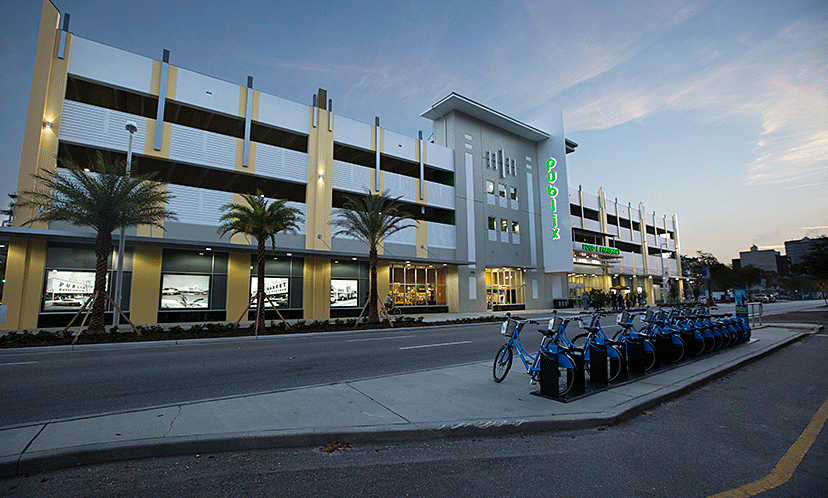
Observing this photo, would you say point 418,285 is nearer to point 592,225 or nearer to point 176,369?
point 176,369

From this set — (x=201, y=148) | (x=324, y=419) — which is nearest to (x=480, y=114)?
(x=201, y=148)

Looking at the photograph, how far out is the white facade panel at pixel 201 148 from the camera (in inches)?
875

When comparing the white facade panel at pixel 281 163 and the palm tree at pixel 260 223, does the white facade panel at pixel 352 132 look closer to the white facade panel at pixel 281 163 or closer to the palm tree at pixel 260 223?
the white facade panel at pixel 281 163

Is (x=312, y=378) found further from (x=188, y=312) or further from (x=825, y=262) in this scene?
(x=825, y=262)

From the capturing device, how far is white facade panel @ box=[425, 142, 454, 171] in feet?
→ 109

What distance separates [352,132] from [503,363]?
24875 mm

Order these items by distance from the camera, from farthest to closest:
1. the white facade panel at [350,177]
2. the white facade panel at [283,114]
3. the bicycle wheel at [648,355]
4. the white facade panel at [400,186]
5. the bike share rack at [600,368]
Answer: the white facade panel at [400,186]
the white facade panel at [350,177]
the white facade panel at [283,114]
the bicycle wheel at [648,355]
the bike share rack at [600,368]

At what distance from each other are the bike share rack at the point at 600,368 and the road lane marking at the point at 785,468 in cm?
232

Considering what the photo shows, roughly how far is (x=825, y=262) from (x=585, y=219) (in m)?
21.0

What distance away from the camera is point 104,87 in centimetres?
2186

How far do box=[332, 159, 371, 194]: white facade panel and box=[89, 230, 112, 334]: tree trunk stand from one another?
14171 mm

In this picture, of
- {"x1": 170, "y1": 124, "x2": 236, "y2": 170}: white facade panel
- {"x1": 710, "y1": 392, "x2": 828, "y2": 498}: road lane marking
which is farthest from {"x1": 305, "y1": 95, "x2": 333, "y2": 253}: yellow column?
{"x1": 710, "y1": 392, "x2": 828, "y2": 498}: road lane marking

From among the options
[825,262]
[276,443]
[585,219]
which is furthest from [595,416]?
[585,219]

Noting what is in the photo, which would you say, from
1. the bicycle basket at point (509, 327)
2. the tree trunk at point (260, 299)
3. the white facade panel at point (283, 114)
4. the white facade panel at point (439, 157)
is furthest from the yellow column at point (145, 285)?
the bicycle basket at point (509, 327)
